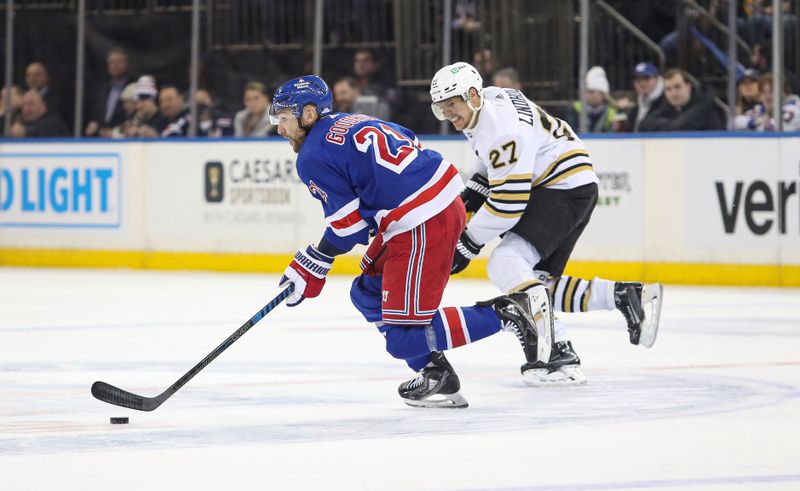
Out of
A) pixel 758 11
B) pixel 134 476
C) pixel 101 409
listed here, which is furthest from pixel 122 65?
pixel 134 476

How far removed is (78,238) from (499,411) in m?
8.02

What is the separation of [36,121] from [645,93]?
200 inches

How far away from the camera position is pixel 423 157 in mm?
5070

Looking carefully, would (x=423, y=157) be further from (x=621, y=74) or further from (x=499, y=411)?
(x=621, y=74)

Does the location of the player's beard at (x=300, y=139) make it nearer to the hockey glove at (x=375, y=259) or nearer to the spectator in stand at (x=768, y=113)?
the hockey glove at (x=375, y=259)

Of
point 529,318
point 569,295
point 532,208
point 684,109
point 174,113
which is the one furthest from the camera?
point 174,113

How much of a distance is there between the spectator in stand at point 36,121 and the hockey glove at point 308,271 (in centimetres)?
801

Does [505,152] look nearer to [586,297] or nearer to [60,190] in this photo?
[586,297]

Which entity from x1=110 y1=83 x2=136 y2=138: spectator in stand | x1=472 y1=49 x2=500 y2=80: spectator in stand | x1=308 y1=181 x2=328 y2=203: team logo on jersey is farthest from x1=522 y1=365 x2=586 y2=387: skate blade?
x1=110 y1=83 x2=136 y2=138: spectator in stand

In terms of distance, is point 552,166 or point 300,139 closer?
point 300,139

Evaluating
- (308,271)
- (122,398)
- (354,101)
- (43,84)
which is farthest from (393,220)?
(43,84)

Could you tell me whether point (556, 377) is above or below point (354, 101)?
below

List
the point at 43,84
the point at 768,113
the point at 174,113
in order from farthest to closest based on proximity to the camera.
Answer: the point at 43,84 < the point at 174,113 < the point at 768,113

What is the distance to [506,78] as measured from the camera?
10805mm
